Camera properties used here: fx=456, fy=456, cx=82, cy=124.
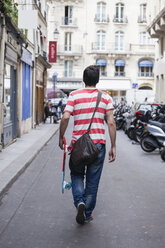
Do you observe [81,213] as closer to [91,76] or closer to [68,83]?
[91,76]

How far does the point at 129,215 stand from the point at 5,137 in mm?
8026

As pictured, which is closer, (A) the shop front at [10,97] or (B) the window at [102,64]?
(A) the shop front at [10,97]

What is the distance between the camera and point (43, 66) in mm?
27484

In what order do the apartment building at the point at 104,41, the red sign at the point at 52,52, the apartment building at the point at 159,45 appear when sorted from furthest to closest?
the apartment building at the point at 104,41, the red sign at the point at 52,52, the apartment building at the point at 159,45

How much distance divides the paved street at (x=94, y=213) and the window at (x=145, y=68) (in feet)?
152

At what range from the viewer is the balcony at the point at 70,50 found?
54.5 meters

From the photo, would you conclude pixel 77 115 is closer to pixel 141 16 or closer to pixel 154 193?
pixel 154 193

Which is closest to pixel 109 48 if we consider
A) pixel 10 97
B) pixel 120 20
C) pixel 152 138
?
pixel 120 20

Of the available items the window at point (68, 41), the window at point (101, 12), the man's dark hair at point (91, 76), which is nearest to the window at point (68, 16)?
the window at point (68, 41)

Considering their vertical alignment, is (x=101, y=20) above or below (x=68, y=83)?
above

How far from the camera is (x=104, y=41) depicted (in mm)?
55312

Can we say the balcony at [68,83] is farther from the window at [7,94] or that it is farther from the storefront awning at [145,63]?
the window at [7,94]

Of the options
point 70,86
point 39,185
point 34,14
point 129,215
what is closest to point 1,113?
point 34,14

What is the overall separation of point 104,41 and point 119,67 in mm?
3633
